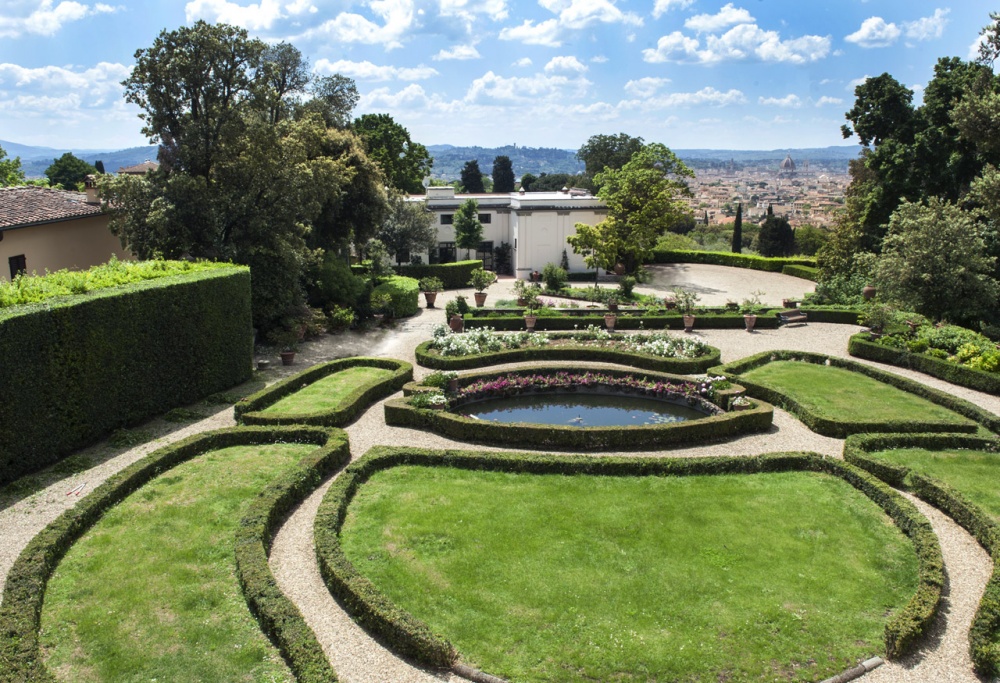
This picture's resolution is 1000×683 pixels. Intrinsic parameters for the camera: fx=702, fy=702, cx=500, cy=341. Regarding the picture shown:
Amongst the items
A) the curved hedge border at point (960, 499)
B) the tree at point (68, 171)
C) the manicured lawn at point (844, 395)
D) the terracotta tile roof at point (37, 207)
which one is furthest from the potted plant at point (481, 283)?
the tree at point (68, 171)

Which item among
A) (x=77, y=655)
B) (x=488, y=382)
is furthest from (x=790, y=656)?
(x=488, y=382)

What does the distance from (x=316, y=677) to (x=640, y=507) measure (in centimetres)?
718

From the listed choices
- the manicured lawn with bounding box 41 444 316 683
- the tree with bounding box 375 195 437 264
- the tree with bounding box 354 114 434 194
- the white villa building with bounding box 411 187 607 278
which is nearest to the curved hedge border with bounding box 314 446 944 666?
the manicured lawn with bounding box 41 444 316 683

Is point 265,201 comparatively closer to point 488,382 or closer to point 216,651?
point 488,382

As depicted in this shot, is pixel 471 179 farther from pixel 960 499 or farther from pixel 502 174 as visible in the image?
pixel 960 499

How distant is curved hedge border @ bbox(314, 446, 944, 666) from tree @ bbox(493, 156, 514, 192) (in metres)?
95.2

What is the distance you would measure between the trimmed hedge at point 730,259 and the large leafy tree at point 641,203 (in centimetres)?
605

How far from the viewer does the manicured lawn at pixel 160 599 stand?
8906 mm

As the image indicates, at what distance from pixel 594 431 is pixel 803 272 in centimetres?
3234

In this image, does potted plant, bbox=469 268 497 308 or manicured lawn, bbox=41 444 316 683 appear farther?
potted plant, bbox=469 268 497 308

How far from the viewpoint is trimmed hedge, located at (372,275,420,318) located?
1276 inches

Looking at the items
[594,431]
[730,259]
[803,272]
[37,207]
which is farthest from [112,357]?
[730,259]

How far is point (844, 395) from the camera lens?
2066 cm

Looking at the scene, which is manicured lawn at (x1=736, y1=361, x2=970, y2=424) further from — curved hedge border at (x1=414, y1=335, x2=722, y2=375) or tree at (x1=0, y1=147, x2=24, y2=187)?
tree at (x1=0, y1=147, x2=24, y2=187)
